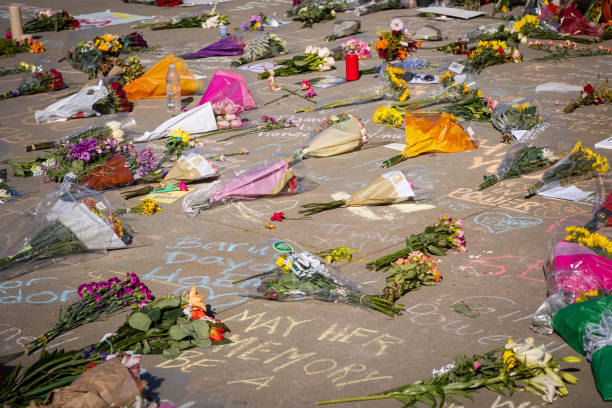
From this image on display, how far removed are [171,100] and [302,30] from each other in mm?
5835

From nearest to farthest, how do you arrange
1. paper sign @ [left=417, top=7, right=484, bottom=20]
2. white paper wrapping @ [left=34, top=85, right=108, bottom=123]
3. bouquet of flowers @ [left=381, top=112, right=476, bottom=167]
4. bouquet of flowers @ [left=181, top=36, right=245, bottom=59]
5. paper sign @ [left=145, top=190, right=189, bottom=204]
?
1. paper sign @ [left=145, top=190, right=189, bottom=204]
2. bouquet of flowers @ [left=381, top=112, right=476, bottom=167]
3. white paper wrapping @ [left=34, top=85, right=108, bottom=123]
4. bouquet of flowers @ [left=181, top=36, right=245, bottom=59]
5. paper sign @ [left=417, top=7, right=484, bottom=20]

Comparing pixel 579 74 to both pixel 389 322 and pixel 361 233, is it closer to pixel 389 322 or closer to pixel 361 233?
pixel 361 233

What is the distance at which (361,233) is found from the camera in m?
5.70

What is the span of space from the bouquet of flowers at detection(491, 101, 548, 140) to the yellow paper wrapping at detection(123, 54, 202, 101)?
4916 millimetres

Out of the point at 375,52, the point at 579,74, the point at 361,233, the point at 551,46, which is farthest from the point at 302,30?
the point at 361,233

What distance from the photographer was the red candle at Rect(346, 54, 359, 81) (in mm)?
10477

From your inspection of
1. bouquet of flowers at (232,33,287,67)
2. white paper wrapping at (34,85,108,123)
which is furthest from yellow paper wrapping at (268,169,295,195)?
bouquet of flowers at (232,33,287,67)

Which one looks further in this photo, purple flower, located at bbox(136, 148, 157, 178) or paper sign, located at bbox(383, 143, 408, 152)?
paper sign, located at bbox(383, 143, 408, 152)

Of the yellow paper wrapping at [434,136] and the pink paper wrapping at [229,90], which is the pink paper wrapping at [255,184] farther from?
the pink paper wrapping at [229,90]

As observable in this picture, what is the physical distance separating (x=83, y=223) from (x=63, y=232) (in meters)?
0.17

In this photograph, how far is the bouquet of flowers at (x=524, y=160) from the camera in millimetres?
6691

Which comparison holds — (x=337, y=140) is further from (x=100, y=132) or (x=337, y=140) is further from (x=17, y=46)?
(x=17, y=46)

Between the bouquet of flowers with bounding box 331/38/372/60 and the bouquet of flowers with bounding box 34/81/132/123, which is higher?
the bouquet of flowers with bounding box 331/38/372/60

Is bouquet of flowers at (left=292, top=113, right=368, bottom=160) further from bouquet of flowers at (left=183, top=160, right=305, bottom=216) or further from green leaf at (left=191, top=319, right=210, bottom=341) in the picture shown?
green leaf at (left=191, top=319, right=210, bottom=341)
